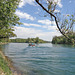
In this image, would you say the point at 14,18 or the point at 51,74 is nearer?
the point at 51,74

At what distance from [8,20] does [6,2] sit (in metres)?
3.02

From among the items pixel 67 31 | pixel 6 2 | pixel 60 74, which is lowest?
pixel 60 74

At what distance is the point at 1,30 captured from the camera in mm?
19781

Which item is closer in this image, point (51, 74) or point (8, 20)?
point (51, 74)

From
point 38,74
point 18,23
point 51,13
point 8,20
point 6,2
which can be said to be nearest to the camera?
point 51,13

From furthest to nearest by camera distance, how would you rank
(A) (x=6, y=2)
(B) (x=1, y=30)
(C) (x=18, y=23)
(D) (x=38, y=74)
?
(B) (x=1, y=30) < (C) (x=18, y=23) < (A) (x=6, y=2) < (D) (x=38, y=74)

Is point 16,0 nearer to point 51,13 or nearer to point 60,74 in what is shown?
point 60,74

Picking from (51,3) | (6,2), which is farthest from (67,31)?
(6,2)

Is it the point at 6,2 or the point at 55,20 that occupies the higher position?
the point at 6,2

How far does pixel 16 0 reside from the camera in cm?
1697

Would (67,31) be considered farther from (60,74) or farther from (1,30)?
(1,30)

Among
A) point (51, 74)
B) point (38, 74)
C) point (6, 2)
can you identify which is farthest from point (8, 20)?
point (51, 74)

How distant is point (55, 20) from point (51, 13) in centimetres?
24

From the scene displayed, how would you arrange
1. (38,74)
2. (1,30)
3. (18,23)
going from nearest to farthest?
(38,74)
(18,23)
(1,30)
